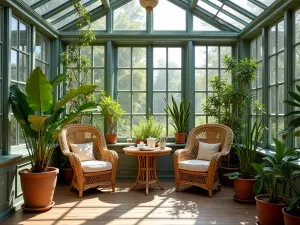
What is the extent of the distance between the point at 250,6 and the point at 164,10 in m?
1.78

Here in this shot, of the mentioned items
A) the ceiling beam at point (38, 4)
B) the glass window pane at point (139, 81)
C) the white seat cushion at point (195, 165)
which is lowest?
the white seat cushion at point (195, 165)

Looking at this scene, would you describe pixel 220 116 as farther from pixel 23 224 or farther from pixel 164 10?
pixel 23 224

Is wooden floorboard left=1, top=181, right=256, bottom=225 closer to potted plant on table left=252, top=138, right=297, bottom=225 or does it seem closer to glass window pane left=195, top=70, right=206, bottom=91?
potted plant on table left=252, top=138, right=297, bottom=225

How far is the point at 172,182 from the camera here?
5.42m

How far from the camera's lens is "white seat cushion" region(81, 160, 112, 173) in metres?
A: 4.43

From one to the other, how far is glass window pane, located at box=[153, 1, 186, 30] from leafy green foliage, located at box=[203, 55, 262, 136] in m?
1.35

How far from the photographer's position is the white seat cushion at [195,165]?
4488 mm

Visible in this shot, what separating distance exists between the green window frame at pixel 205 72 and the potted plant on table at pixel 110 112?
159 centimetres

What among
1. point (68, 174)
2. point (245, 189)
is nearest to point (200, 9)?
point (245, 189)

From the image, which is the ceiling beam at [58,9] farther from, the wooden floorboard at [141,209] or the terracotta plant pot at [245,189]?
the terracotta plant pot at [245,189]

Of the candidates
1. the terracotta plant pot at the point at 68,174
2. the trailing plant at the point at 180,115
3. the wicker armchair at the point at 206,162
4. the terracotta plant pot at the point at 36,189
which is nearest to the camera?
the terracotta plant pot at the point at 36,189

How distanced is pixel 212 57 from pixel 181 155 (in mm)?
2286

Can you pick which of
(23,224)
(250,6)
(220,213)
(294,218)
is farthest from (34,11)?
(294,218)

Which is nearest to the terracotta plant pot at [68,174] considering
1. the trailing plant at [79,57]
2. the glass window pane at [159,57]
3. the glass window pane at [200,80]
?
the trailing plant at [79,57]
